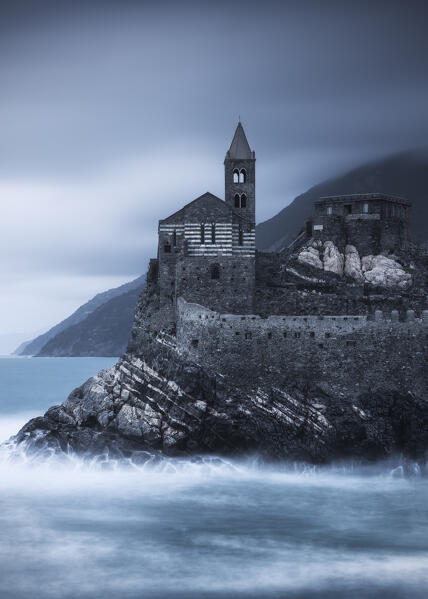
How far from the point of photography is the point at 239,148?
191ft

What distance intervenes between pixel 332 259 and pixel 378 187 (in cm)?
4227

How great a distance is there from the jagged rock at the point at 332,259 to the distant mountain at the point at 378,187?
33.7 metres

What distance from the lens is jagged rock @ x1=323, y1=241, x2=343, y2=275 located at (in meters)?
62.1

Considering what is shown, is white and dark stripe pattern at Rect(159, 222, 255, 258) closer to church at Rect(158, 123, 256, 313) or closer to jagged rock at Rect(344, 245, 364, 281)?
church at Rect(158, 123, 256, 313)

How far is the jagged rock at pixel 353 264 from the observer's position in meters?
61.8

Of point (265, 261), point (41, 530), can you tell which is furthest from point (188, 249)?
point (41, 530)

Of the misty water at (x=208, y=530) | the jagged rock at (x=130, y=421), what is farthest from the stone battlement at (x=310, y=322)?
the misty water at (x=208, y=530)

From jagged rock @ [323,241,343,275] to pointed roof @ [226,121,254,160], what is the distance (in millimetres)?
9606

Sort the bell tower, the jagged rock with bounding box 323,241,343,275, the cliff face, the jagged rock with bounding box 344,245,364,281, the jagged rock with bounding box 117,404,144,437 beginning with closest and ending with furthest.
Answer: the cliff face, the jagged rock with bounding box 117,404,144,437, the bell tower, the jagged rock with bounding box 344,245,364,281, the jagged rock with bounding box 323,241,343,275

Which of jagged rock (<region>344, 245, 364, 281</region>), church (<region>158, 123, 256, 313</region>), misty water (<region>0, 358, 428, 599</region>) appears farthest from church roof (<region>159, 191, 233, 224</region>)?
misty water (<region>0, 358, 428, 599</region>)

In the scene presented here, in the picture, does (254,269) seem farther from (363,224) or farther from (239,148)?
(363,224)

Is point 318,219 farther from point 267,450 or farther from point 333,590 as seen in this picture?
point 333,590

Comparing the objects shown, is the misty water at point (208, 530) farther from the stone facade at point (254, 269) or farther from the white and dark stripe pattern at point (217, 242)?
the white and dark stripe pattern at point (217, 242)

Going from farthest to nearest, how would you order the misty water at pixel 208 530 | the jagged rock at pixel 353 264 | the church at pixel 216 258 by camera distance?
1. the jagged rock at pixel 353 264
2. the church at pixel 216 258
3. the misty water at pixel 208 530
